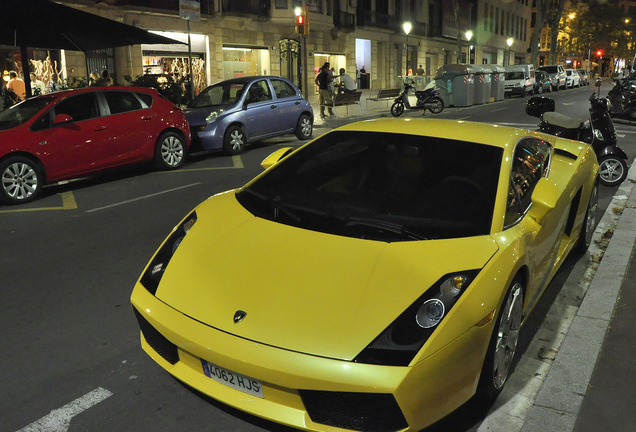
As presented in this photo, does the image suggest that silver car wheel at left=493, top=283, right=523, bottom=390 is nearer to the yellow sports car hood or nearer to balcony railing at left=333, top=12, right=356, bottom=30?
the yellow sports car hood

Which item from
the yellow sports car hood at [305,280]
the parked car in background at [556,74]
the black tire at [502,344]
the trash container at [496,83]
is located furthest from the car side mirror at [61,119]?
the parked car in background at [556,74]

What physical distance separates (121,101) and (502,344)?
26.6 ft

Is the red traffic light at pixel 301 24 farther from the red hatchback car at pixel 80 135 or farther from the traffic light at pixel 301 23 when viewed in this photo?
the red hatchback car at pixel 80 135

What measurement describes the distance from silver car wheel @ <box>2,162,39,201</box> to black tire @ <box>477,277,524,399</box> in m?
7.08

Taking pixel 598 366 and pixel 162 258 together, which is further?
pixel 598 366

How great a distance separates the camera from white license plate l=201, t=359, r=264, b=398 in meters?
2.47

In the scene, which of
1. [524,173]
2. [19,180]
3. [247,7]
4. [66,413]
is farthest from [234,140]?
[247,7]

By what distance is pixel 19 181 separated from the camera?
8070mm

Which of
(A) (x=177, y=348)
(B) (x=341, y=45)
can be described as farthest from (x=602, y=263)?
(B) (x=341, y=45)

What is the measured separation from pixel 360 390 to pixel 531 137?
2.62m

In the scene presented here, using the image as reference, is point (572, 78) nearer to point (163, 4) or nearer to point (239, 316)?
point (163, 4)

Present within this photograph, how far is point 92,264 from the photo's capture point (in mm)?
5258

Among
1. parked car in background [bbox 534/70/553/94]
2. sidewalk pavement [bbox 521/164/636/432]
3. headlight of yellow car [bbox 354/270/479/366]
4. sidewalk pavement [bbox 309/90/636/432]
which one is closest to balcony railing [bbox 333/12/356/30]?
parked car in background [bbox 534/70/553/94]

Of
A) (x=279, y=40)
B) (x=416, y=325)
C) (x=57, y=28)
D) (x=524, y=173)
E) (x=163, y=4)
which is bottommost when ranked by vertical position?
(x=416, y=325)
